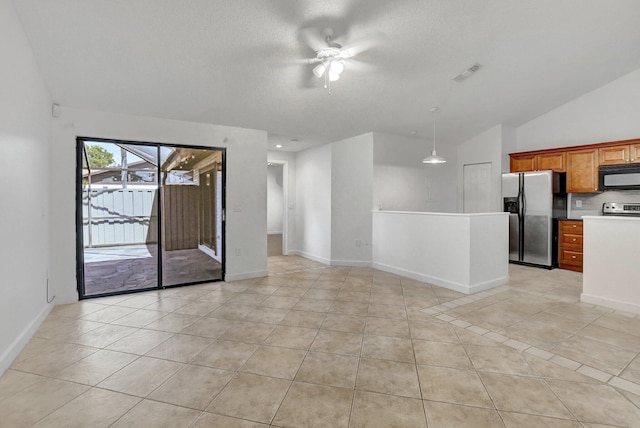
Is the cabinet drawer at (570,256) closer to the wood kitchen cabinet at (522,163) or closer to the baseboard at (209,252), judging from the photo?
the wood kitchen cabinet at (522,163)

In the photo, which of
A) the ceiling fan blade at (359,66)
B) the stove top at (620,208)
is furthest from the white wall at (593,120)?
the ceiling fan blade at (359,66)

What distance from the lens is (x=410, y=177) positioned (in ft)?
20.0

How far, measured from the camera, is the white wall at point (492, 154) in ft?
20.1

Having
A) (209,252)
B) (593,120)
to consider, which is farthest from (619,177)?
(209,252)

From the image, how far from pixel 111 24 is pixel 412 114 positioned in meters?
4.11

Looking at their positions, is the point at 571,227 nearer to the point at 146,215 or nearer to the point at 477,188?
the point at 477,188

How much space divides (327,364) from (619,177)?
581 centimetres

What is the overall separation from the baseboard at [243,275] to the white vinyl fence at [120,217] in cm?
116

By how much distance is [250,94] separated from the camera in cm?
393

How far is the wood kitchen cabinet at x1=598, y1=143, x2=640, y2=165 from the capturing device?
4.82 meters

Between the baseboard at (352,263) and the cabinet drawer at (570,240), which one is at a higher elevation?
the cabinet drawer at (570,240)

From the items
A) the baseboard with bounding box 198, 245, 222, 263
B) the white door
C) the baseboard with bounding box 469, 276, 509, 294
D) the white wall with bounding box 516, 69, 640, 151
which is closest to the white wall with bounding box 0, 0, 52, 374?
the baseboard with bounding box 198, 245, 222, 263

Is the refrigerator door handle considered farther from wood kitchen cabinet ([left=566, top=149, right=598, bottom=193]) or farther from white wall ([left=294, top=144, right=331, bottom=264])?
white wall ([left=294, top=144, right=331, bottom=264])

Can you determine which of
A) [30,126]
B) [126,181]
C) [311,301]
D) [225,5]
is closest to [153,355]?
[311,301]
